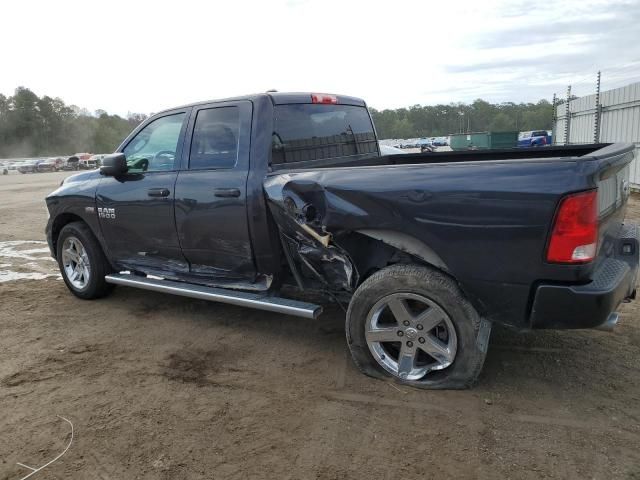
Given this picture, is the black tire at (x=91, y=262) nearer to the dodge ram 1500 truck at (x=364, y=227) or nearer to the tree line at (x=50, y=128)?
the dodge ram 1500 truck at (x=364, y=227)

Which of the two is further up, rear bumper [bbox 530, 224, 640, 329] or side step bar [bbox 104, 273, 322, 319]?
rear bumper [bbox 530, 224, 640, 329]

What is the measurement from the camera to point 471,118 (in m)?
50.3

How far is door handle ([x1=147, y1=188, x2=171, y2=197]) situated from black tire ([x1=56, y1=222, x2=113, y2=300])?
3.81 ft

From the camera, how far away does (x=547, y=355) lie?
3711mm

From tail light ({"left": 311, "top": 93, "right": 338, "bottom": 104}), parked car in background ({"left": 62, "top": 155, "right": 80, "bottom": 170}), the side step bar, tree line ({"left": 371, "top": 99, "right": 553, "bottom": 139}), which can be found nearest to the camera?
the side step bar

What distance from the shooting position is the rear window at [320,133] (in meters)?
4.15

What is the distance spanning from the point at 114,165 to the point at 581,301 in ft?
13.0

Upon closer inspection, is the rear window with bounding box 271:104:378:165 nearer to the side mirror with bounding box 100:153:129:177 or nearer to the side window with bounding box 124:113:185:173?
the side window with bounding box 124:113:185:173

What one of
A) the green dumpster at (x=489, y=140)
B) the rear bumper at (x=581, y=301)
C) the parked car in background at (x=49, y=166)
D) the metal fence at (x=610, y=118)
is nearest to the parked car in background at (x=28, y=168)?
the parked car in background at (x=49, y=166)

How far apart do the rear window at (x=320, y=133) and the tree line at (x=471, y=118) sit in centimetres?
3346

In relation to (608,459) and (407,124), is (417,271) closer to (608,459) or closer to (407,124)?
(608,459)

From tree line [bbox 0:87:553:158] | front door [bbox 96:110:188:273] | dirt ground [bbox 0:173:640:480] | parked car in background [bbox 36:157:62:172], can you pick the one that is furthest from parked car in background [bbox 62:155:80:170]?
dirt ground [bbox 0:173:640:480]

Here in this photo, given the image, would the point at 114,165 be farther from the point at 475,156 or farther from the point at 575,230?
the point at 575,230

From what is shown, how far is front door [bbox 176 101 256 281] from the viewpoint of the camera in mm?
4059
